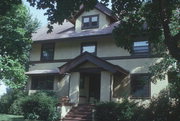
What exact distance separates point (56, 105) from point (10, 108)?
6.67m

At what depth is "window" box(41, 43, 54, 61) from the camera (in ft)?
91.8

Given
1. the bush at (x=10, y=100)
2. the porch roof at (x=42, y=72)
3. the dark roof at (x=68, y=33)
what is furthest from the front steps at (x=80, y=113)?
the bush at (x=10, y=100)

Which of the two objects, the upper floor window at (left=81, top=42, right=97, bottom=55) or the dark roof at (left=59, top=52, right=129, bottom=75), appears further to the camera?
the upper floor window at (left=81, top=42, right=97, bottom=55)

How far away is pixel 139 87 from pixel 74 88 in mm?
5263

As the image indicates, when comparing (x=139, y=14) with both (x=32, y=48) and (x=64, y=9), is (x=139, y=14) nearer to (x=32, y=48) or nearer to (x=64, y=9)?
(x=64, y=9)

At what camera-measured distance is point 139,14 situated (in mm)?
12430

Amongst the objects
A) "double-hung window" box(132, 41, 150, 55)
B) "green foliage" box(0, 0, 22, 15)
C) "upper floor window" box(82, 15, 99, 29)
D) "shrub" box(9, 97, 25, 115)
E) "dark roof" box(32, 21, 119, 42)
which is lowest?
"shrub" box(9, 97, 25, 115)

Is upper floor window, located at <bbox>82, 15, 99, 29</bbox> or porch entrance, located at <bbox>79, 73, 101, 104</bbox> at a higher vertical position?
upper floor window, located at <bbox>82, 15, 99, 29</bbox>

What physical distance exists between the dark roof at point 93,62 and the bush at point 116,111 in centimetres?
364

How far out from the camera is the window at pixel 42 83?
Result: 26938mm

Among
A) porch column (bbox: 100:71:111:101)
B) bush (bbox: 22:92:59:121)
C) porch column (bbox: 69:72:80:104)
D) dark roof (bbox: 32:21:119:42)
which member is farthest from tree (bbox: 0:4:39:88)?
porch column (bbox: 100:71:111:101)

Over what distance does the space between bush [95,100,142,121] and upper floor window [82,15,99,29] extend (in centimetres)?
955

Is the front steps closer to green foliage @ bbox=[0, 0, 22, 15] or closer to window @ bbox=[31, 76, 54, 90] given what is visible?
window @ bbox=[31, 76, 54, 90]

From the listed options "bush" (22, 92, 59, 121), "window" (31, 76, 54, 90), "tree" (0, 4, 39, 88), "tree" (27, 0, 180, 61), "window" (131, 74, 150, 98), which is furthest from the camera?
"window" (31, 76, 54, 90)
